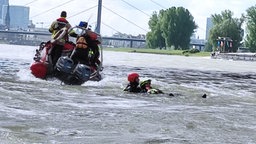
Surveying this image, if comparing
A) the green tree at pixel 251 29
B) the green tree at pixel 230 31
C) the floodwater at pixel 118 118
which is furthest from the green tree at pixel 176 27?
the floodwater at pixel 118 118

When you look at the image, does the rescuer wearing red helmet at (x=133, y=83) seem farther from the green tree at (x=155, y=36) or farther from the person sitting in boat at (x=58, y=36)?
the green tree at (x=155, y=36)

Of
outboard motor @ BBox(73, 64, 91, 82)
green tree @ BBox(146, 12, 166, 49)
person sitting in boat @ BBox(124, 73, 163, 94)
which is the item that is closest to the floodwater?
person sitting in boat @ BBox(124, 73, 163, 94)

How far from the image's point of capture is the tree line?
364 feet

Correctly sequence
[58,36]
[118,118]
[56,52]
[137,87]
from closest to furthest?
[118,118], [137,87], [58,36], [56,52]

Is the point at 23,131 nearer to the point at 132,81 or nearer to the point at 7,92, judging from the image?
the point at 7,92

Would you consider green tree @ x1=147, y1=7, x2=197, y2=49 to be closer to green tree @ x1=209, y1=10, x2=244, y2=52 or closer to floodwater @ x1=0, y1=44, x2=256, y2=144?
green tree @ x1=209, y1=10, x2=244, y2=52

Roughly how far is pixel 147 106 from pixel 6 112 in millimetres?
3817

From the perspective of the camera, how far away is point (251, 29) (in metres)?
109

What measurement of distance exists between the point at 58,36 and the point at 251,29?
312ft

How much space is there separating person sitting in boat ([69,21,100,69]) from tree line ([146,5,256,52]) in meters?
92.6

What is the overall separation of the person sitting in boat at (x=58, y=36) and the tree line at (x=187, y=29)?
3666 inches

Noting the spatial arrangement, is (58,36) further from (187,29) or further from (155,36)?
(155,36)

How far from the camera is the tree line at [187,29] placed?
111000 mm

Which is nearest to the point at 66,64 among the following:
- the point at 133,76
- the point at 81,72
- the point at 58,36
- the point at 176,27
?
the point at 81,72
